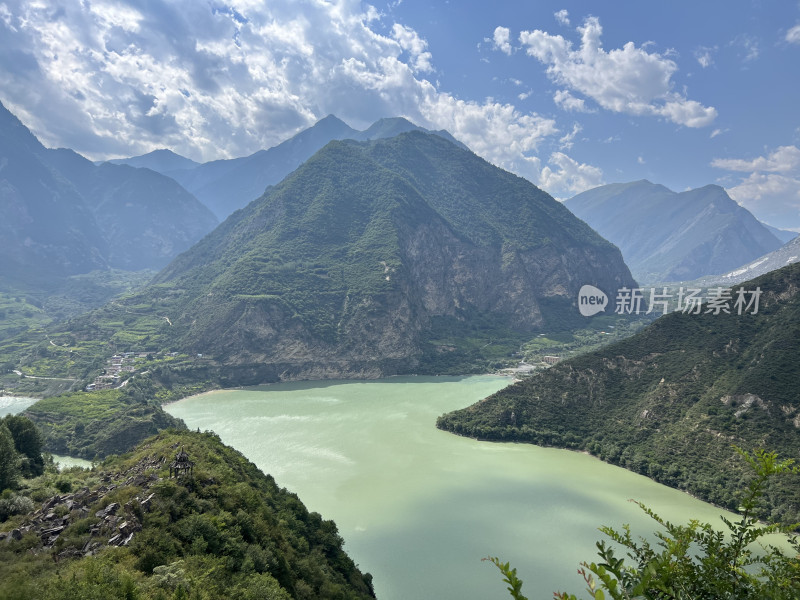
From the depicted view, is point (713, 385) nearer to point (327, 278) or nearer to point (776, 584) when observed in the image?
point (776, 584)

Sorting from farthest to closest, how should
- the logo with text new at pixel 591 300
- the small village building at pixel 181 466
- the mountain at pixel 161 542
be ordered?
the logo with text new at pixel 591 300, the small village building at pixel 181 466, the mountain at pixel 161 542

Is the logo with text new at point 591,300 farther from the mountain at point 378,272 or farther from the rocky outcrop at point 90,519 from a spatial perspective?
the rocky outcrop at point 90,519

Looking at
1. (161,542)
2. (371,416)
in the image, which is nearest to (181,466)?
(161,542)

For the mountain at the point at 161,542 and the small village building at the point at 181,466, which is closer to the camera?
the mountain at the point at 161,542

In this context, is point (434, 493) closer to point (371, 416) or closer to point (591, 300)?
point (371, 416)

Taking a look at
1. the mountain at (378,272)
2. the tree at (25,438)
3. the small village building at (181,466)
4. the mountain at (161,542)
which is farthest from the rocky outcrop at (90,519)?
the mountain at (378,272)
